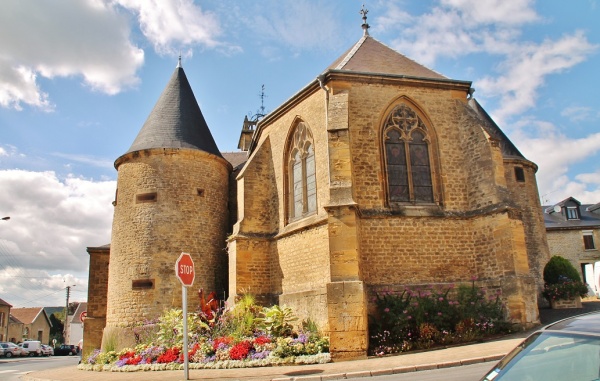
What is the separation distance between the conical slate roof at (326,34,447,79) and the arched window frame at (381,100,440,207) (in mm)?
1244

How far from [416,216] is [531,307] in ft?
12.0

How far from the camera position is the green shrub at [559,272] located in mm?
16531

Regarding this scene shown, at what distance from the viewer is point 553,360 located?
10.4ft

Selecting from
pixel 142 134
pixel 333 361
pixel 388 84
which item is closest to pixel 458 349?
pixel 333 361

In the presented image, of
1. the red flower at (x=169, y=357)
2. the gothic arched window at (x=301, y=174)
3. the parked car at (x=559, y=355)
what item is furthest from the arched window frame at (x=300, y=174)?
the parked car at (x=559, y=355)

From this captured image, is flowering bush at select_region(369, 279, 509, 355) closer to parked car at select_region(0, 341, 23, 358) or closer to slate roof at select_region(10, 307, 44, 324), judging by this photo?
parked car at select_region(0, 341, 23, 358)

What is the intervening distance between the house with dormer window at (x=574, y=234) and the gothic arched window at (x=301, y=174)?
2682 centimetres

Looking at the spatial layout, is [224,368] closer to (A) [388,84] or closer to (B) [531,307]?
(B) [531,307]

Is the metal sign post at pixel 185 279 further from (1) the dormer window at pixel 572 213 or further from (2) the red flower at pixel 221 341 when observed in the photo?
(1) the dormer window at pixel 572 213

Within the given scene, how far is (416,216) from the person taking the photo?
13.1 m

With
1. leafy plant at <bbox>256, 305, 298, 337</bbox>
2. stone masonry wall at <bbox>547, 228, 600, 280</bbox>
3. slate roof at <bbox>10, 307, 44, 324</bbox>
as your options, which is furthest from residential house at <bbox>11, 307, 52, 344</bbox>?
stone masonry wall at <bbox>547, 228, 600, 280</bbox>

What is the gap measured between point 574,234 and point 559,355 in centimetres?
3671

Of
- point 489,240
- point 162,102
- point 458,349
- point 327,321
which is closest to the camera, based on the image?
point 458,349

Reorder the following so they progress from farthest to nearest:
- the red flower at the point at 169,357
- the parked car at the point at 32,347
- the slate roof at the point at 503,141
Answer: the parked car at the point at 32,347, the slate roof at the point at 503,141, the red flower at the point at 169,357
